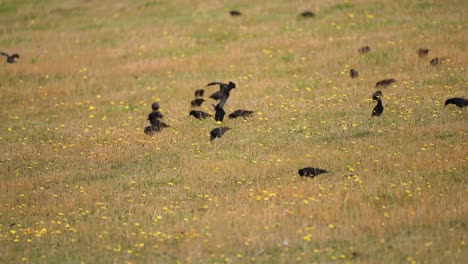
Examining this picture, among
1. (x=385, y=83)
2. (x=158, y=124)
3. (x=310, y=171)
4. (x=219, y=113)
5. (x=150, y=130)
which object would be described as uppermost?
(x=385, y=83)

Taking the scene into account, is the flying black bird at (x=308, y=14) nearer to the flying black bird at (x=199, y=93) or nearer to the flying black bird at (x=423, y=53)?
the flying black bird at (x=423, y=53)

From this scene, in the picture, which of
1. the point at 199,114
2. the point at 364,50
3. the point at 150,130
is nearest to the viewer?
the point at 150,130

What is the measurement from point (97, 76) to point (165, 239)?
45.6 ft

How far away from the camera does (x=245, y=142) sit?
628 inches

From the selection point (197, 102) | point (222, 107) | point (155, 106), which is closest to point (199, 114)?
point (222, 107)

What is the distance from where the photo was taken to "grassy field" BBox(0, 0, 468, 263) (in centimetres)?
1080

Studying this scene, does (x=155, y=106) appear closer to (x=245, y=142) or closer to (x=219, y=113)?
(x=219, y=113)

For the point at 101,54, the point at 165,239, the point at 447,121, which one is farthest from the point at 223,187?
the point at 101,54

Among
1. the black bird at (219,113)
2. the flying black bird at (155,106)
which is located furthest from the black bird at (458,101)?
the flying black bird at (155,106)

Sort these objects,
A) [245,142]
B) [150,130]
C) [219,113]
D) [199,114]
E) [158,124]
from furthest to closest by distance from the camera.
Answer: [199,114], [219,113], [158,124], [150,130], [245,142]

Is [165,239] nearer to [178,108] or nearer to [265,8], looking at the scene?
[178,108]

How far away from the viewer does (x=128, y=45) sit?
2739 centimetres

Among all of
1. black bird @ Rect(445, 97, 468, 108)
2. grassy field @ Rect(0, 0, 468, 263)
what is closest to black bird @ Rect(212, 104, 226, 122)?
grassy field @ Rect(0, 0, 468, 263)

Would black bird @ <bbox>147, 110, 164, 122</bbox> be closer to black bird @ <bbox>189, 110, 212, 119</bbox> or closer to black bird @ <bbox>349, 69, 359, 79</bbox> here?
black bird @ <bbox>189, 110, 212, 119</bbox>
